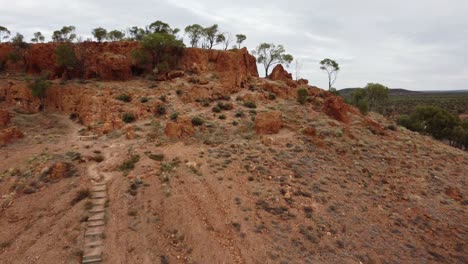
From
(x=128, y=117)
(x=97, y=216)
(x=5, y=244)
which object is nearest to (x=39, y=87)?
(x=128, y=117)

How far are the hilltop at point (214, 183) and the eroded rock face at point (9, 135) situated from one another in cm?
13

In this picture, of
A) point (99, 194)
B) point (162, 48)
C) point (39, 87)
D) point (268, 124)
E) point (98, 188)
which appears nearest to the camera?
point (99, 194)

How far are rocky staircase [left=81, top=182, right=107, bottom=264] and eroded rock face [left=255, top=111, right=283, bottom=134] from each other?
12.0m

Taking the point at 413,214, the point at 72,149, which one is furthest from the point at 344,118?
the point at 72,149

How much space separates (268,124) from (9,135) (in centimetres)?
1855

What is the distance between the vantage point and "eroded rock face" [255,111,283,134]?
74.0ft

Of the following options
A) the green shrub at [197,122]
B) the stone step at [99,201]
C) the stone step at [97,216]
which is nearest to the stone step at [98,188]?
the stone step at [99,201]

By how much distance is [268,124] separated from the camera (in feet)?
74.0

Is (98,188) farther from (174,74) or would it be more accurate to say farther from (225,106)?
(174,74)

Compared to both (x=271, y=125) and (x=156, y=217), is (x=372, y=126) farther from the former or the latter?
(x=156, y=217)

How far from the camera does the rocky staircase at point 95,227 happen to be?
1034 cm

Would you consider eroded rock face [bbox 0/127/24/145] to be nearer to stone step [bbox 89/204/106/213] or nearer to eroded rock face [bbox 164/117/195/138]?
eroded rock face [bbox 164/117/195/138]

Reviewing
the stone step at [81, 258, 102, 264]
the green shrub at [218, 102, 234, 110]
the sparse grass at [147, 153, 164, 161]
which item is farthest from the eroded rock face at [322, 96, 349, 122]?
the stone step at [81, 258, 102, 264]

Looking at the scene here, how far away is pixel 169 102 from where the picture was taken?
92.3 ft
